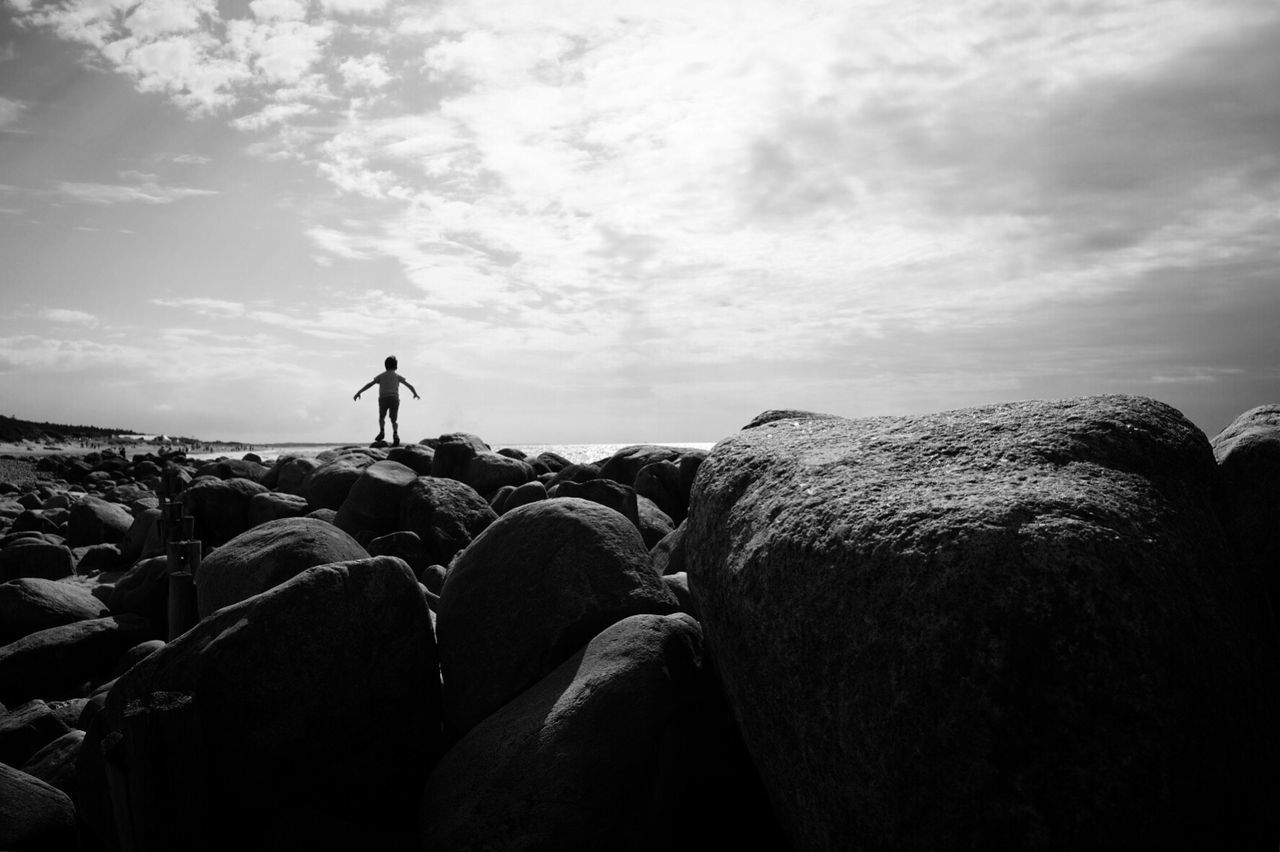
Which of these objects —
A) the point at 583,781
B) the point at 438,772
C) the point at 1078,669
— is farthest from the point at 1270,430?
the point at 438,772

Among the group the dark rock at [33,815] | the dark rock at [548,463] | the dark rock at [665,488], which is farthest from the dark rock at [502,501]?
the dark rock at [33,815]

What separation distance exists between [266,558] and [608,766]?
411 centimetres

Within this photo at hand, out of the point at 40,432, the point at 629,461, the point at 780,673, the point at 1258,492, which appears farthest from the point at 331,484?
the point at 40,432

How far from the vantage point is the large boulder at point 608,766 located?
4.12m

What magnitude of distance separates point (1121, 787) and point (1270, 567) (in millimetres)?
4191

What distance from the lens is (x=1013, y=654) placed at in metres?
2.88

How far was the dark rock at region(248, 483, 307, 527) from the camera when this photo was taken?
14859 millimetres

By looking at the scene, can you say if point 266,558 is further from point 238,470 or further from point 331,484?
point 238,470

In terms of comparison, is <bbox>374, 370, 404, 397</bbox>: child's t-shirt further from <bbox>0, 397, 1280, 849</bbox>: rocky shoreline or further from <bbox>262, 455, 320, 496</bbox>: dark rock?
<bbox>0, 397, 1280, 849</bbox>: rocky shoreline

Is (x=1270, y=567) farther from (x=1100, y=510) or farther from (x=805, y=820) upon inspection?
(x=805, y=820)

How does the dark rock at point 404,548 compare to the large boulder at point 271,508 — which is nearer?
the dark rock at point 404,548

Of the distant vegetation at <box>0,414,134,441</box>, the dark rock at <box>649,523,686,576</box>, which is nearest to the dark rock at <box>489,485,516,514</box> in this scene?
the dark rock at <box>649,523,686,576</box>

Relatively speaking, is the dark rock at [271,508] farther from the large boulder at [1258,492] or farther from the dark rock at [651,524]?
the large boulder at [1258,492]

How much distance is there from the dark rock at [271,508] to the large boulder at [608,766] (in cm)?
1121
